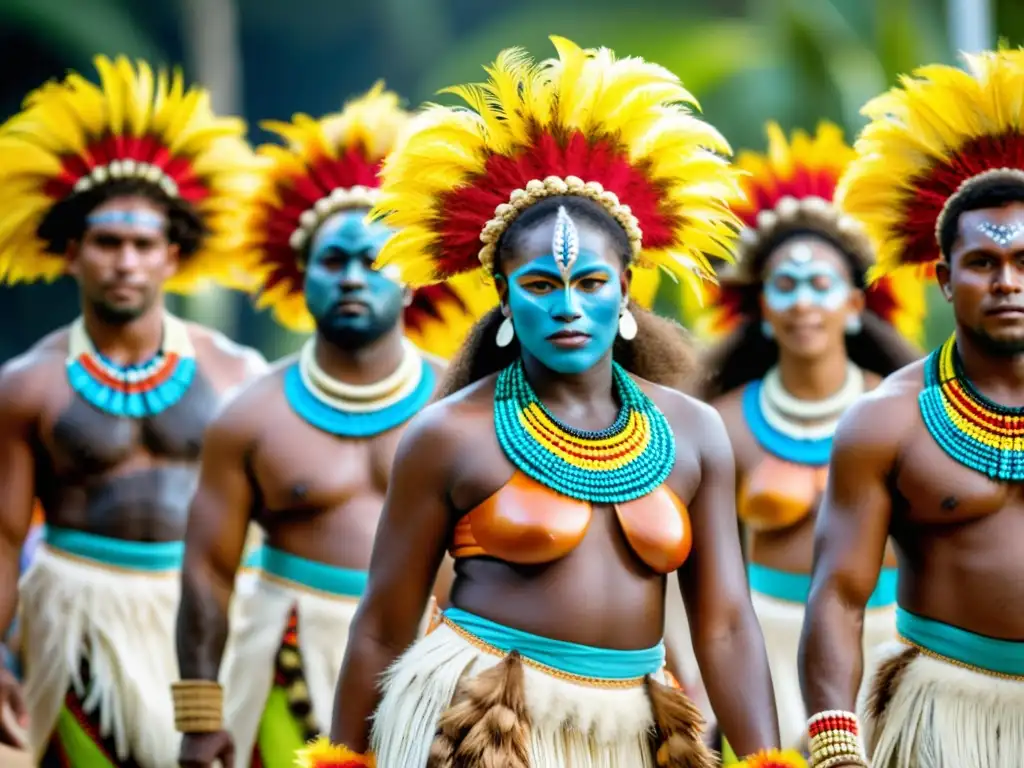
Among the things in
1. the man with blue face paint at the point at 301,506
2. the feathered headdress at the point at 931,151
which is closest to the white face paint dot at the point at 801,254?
the man with blue face paint at the point at 301,506

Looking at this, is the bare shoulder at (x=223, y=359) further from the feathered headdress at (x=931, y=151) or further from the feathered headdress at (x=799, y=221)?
the feathered headdress at (x=931, y=151)

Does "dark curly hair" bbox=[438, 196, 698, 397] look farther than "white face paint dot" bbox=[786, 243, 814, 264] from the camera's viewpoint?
No

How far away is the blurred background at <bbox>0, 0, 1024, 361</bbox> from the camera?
13086mm

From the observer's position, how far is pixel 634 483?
15.1 feet

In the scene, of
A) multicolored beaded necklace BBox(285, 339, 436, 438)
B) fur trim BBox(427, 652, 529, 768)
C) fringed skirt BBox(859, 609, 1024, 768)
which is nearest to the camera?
fur trim BBox(427, 652, 529, 768)

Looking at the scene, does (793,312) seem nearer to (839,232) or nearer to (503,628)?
(839,232)

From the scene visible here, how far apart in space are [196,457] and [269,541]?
0.91 meters

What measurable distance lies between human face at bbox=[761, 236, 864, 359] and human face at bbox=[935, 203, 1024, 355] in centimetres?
215

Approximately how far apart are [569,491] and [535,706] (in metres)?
0.50

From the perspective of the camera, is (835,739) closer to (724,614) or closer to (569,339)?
(724,614)

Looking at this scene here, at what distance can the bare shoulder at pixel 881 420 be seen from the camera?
15.9 feet

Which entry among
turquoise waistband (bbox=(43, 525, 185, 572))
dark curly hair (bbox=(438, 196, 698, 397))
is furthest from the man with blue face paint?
dark curly hair (bbox=(438, 196, 698, 397))

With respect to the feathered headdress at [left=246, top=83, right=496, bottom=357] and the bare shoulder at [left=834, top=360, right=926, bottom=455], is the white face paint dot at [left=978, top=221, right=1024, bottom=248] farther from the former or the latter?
the feathered headdress at [left=246, top=83, right=496, bottom=357]

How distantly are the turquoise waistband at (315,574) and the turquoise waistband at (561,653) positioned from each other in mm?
1658
